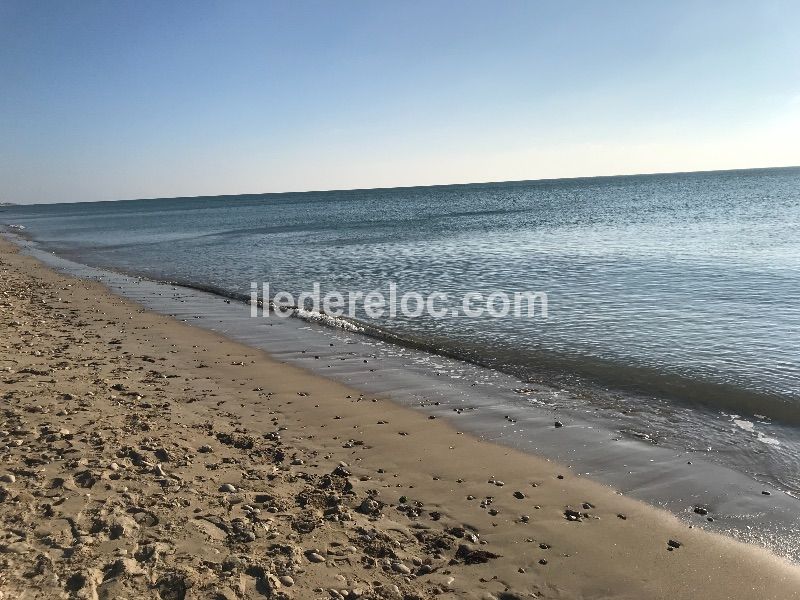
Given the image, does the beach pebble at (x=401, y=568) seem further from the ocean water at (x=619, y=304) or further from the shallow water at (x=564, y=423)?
the ocean water at (x=619, y=304)

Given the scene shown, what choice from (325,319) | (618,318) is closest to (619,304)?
(618,318)

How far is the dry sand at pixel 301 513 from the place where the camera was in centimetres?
429

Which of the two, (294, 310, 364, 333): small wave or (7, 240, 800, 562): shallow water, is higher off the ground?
(294, 310, 364, 333): small wave

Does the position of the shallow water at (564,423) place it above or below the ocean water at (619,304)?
below

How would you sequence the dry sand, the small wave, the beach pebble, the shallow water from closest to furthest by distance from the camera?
the dry sand, the beach pebble, the shallow water, the small wave

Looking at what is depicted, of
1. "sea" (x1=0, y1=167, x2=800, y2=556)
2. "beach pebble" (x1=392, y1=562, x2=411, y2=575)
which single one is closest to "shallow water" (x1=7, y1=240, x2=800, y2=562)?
"sea" (x1=0, y1=167, x2=800, y2=556)

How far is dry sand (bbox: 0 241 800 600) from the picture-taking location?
4.29 metres

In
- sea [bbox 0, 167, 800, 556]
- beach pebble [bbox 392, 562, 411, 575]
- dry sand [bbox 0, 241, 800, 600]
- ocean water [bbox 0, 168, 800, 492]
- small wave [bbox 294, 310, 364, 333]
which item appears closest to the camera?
dry sand [bbox 0, 241, 800, 600]

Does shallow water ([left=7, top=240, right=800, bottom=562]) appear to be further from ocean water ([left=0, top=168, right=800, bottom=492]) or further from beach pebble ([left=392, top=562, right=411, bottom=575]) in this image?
beach pebble ([left=392, top=562, right=411, bottom=575])

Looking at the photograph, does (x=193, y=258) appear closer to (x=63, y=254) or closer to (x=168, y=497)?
(x=63, y=254)

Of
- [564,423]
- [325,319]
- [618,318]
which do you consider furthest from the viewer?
[325,319]

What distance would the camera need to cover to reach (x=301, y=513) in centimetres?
530

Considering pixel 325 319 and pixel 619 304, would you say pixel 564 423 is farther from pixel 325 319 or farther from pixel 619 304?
pixel 619 304

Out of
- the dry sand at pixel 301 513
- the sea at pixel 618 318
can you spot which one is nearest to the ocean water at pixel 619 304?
the sea at pixel 618 318
